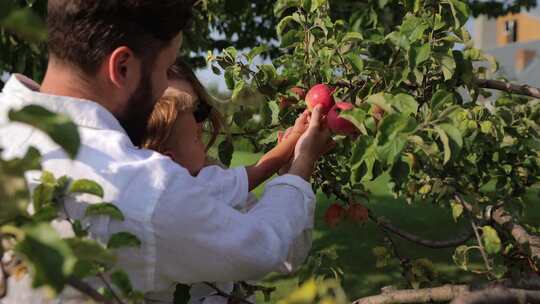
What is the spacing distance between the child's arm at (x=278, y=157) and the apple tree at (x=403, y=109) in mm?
88

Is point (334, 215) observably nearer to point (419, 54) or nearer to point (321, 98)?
point (321, 98)

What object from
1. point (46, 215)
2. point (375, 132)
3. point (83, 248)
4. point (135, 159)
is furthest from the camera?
point (375, 132)

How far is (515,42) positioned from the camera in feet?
119

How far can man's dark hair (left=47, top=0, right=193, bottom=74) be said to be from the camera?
1506mm

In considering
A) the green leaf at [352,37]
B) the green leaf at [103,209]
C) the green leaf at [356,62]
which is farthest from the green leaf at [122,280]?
the green leaf at [352,37]

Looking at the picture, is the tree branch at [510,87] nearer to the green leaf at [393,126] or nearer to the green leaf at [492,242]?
the green leaf at [492,242]

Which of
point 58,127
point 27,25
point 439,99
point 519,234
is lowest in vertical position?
point 519,234

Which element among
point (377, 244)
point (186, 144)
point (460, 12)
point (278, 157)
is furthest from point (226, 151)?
point (377, 244)

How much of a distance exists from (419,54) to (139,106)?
2.84ft

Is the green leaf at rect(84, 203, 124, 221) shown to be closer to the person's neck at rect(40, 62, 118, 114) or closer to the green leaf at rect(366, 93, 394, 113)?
the person's neck at rect(40, 62, 118, 114)

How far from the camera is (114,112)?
1.60m

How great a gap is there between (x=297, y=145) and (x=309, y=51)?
28.4 inches

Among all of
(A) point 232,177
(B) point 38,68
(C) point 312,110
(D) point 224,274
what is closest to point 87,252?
(D) point 224,274

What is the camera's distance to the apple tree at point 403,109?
5.88ft
